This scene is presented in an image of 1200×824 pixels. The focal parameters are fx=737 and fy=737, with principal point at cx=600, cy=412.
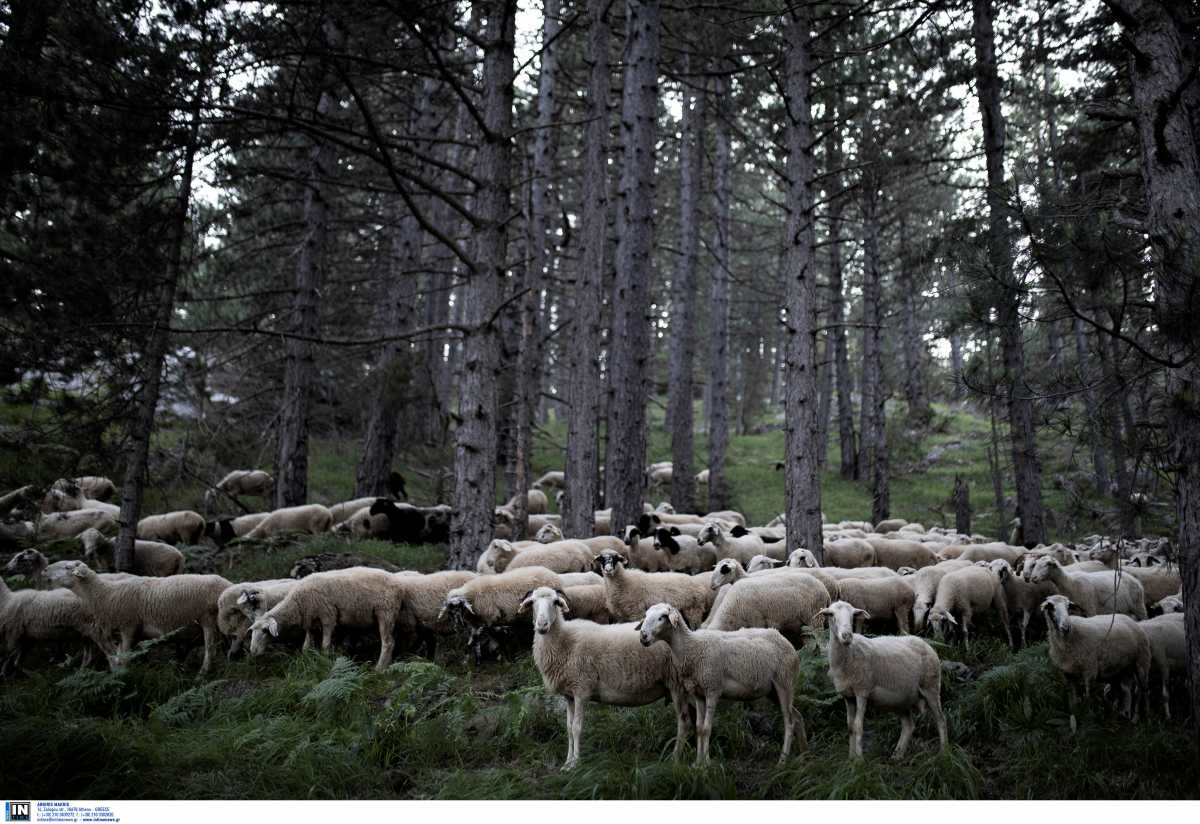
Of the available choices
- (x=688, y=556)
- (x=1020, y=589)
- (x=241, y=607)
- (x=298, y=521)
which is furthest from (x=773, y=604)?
(x=298, y=521)

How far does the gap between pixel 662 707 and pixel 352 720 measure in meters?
2.68

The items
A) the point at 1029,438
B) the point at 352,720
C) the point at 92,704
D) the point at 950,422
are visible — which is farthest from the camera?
the point at 950,422

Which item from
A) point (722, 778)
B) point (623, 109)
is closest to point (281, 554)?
point (722, 778)

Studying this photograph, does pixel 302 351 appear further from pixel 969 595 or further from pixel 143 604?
pixel 969 595

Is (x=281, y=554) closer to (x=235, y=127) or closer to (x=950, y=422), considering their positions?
(x=235, y=127)

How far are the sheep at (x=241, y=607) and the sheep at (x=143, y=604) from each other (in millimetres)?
176

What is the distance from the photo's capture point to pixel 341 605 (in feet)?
27.7

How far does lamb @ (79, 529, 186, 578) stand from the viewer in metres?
10.9

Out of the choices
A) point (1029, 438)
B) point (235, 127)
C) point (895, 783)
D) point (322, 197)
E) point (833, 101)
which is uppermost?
point (833, 101)

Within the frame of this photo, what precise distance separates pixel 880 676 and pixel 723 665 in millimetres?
1252

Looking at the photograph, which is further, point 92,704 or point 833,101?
point 833,101

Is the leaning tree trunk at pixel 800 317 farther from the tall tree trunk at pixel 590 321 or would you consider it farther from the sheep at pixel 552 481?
the sheep at pixel 552 481

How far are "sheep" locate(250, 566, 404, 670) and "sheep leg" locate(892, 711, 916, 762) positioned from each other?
524 centimetres

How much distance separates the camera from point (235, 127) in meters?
8.26
